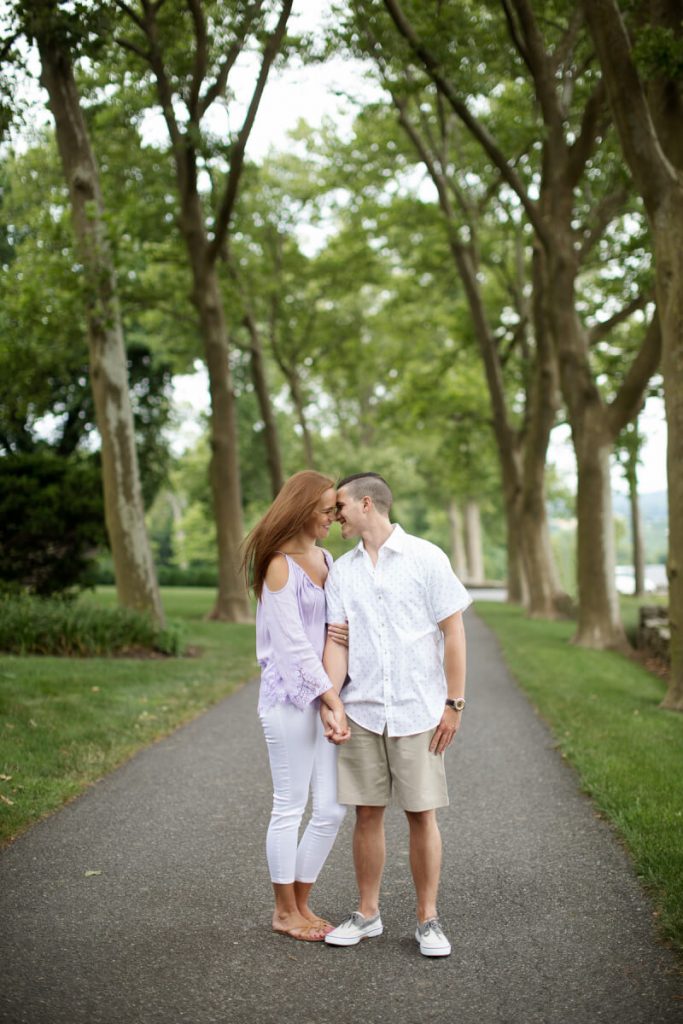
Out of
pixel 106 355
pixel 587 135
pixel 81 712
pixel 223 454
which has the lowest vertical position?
pixel 81 712

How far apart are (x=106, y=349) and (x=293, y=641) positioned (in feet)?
37.2

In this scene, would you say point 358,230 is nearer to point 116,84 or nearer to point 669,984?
Result: point 116,84

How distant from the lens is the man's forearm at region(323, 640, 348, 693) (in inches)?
169

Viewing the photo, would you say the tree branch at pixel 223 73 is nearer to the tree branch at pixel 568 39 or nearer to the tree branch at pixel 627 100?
the tree branch at pixel 568 39

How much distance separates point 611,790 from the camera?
654 cm

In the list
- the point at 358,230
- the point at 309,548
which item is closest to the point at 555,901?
the point at 309,548

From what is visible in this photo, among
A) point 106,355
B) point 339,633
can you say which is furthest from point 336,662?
point 106,355

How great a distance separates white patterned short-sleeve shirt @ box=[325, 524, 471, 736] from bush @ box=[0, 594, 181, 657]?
377 inches

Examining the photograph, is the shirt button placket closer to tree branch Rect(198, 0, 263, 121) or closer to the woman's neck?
the woman's neck

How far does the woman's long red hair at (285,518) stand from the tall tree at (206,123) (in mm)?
9458

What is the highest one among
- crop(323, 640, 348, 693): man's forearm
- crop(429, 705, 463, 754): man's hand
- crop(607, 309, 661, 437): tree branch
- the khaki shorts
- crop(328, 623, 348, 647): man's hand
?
crop(607, 309, 661, 437): tree branch

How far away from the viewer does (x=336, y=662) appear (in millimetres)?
4312

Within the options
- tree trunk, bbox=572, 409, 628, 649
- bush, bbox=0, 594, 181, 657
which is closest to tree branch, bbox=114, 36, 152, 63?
bush, bbox=0, 594, 181, 657

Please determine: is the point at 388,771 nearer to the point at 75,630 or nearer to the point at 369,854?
the point at 369,854
